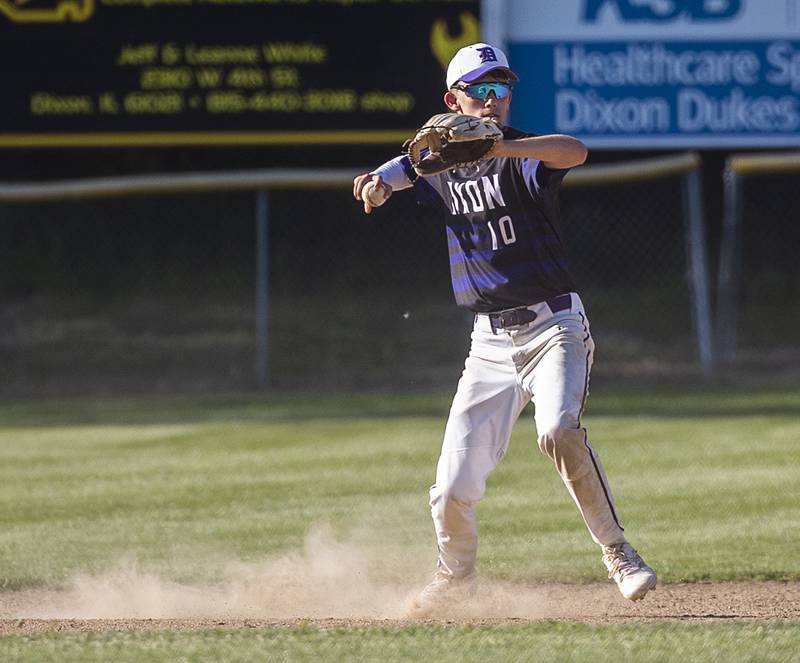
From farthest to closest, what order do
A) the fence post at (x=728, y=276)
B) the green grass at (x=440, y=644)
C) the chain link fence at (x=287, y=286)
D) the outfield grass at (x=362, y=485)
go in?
the chain link fence at (x=287, y=286) → the fence post at (x=728, y=276) → the outfield grass at (x=362, y=485) → the green grass at (x=440, y=644)

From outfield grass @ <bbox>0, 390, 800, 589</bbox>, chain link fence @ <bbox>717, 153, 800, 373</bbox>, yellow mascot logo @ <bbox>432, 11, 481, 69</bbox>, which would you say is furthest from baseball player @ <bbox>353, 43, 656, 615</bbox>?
chain link fence @ <bbox>717, 153, 800, 373</bbox>

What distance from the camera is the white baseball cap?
186 inches

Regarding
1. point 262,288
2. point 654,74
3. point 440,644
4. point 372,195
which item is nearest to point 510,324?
point 372,195

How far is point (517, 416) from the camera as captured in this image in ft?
16.2

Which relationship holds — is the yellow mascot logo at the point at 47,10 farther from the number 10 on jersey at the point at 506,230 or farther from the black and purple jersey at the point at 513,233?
the number 10 on jersey at the point at 506,230

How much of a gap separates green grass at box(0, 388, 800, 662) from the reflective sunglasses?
1.71 metres

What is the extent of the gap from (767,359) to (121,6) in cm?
687

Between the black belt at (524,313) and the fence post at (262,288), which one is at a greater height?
the black belt at (524,313)

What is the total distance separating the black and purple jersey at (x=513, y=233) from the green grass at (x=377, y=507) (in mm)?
1122

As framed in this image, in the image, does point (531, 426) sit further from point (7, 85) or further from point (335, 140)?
point (7, 85)

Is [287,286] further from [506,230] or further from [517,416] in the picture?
[506,230]

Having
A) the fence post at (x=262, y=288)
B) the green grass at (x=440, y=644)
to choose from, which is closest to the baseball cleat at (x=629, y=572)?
the green grass at (x=440, y=644)

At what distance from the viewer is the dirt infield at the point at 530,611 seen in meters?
4.54

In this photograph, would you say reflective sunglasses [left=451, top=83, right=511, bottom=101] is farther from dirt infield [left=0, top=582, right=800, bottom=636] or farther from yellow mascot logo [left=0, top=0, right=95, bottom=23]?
yellow mascot logo [left=0, top=0, right=95, bottom=23]
